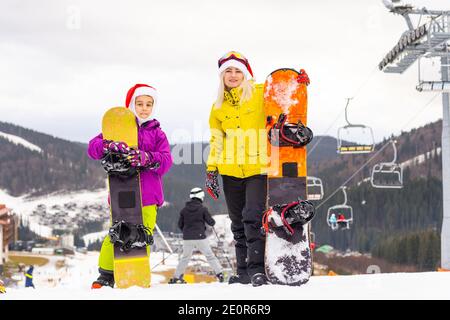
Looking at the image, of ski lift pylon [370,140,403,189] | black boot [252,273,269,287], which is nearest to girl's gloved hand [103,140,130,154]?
black boot [252,273,269,287]

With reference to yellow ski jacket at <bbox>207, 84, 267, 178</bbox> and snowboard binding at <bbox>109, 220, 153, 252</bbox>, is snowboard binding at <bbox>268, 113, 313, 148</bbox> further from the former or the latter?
snowboard binding at <bbox>109, 220, 153, 252</bbox>

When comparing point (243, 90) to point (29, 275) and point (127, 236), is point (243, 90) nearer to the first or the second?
point (127, 236)

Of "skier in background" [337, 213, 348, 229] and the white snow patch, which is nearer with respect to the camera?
"skier in background" [337, 213, 348, 229]

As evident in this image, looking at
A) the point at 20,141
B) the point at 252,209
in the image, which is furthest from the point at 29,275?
the point at 20,141

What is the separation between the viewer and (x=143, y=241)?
168 inches

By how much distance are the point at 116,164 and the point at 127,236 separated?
0.56 metres

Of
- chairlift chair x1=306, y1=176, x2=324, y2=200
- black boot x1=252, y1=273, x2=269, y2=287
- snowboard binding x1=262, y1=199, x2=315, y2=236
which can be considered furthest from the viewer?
chairlift chair x1=306, y1=176, x2=324, y2=200

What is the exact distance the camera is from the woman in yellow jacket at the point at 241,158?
4.29 m

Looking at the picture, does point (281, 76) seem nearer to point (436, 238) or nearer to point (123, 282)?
point (123, 282)

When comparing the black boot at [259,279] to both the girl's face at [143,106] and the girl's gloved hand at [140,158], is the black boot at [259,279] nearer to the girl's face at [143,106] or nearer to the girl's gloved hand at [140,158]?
the girl's gloved hand at [140,158]

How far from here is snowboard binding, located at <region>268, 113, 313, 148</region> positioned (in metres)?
4.16

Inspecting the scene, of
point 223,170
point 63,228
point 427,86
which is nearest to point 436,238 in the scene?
point 427,86

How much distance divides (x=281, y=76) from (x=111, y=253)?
194 centimetres

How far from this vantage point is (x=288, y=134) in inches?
164
